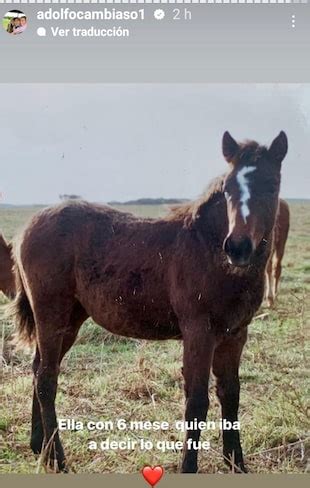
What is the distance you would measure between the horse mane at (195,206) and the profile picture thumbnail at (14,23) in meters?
1.17

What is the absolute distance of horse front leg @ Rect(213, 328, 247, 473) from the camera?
3.37m

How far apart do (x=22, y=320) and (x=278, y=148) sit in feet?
5.36

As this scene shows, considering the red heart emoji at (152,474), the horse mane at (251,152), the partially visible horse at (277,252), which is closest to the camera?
the horse mane at (251,152)

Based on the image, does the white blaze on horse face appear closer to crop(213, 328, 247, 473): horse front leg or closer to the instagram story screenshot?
the instagram story screenshot

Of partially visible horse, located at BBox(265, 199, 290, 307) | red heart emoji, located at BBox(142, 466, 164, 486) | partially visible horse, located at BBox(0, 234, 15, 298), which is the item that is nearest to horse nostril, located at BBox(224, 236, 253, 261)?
partially visible horse, located at BBox(265, 199, 290, 307)

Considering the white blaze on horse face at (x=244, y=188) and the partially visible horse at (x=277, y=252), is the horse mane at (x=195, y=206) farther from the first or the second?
the partially visible horse at (x=277, y=252)

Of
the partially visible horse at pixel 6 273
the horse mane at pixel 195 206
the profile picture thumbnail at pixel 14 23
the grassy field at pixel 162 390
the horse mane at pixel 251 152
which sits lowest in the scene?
the grassy field at pixel 162 390

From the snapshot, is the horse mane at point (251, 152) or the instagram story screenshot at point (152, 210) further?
the instagram story screenshot at point (152, 210)

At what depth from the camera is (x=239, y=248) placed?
118 inches

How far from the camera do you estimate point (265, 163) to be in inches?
124

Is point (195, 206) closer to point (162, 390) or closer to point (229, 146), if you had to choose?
point (229, 146)

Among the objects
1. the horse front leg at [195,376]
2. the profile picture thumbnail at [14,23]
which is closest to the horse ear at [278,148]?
the horse front leg at [195,376]

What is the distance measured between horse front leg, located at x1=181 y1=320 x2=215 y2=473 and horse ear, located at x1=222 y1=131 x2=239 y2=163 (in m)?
0.78

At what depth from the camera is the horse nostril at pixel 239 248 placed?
3.00 m
